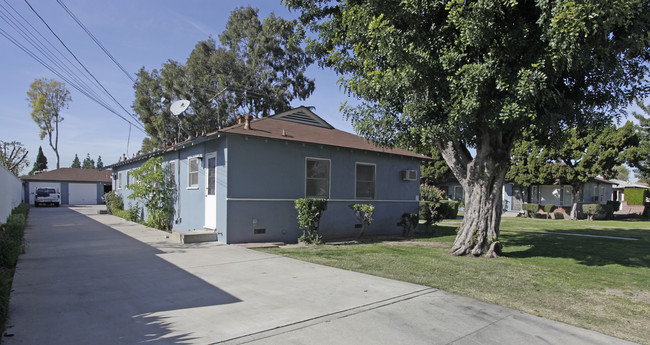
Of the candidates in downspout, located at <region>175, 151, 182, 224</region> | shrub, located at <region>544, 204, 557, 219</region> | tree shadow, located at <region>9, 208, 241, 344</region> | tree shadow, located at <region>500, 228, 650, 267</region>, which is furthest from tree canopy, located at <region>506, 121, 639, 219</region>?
tree shadow, located at <region>9, 208, 241, 344</region>

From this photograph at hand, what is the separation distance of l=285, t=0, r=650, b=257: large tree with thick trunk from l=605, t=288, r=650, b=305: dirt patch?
2.97 meters

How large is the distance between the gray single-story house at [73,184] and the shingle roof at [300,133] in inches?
1389

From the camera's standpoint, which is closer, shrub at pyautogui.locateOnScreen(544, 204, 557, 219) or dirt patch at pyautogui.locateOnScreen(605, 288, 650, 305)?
dirt patch at pyautogui.locateOnScreen(605, 288, 650, 305)

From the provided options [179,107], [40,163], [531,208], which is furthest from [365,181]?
[40,163]

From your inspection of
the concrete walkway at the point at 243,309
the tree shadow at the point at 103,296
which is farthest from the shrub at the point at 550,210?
the tree shadow at the point at 103,296

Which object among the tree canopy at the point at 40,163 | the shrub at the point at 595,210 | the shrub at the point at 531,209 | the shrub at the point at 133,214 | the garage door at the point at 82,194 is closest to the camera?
the shrub at the point at 133,214

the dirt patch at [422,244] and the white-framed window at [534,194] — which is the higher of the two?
the white-framed window at [534,194]

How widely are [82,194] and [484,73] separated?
43958mm

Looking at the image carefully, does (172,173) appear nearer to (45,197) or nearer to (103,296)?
(103,296)

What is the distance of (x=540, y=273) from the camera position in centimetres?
736

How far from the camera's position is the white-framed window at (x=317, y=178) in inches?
478

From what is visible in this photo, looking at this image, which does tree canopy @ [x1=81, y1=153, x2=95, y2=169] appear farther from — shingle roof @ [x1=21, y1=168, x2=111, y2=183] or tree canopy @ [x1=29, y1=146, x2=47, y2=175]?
shingle roof @ [x1=21, y1=168, x2=111, y2=183]

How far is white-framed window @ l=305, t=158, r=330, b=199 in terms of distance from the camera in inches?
478

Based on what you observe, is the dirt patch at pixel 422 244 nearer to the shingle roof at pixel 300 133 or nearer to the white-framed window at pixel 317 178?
the white-framed window at pixel 317 178
